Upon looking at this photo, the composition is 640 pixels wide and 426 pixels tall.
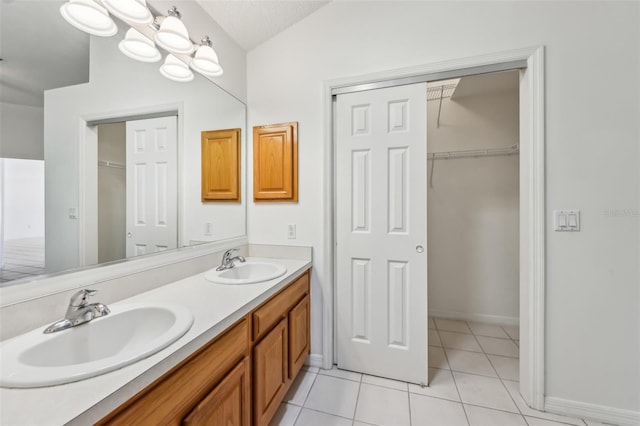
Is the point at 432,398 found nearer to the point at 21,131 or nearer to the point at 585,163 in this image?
the point at 585,163

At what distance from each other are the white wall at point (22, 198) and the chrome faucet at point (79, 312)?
291 mm

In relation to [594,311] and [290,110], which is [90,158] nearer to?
[290,110]

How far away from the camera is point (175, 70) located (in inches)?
55.9

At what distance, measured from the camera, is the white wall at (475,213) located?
2.49 meters

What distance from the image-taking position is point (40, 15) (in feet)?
2.96

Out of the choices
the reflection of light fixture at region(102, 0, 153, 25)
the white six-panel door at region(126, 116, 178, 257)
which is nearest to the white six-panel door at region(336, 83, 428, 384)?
the white six-panel door at region(126, 116, 178, 257)

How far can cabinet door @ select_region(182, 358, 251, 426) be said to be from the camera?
81 cm

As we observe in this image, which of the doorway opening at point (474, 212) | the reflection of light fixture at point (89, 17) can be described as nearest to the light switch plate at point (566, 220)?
the doorway opening at point (474, 212)

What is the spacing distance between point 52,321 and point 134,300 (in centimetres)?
25

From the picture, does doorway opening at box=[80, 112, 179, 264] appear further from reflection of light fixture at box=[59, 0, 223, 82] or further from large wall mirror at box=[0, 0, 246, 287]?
reflection of light fixture at box=[59, 0, 223, 82]

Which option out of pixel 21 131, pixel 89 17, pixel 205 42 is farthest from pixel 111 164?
pixel 205 42

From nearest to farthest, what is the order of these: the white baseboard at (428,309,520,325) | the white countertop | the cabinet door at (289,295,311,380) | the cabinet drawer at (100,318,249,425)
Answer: the white countertop → the cabinet drawer at (100,318,249,425) → the cabinet door at (289,295,311,380) → the white baseboard at (428,309,520,325)

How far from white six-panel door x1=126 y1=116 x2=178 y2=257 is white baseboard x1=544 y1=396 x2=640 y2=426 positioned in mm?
2382

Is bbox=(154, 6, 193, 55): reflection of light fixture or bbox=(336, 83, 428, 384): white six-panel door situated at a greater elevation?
bbox=(154, 6, 193, 55): reflection of light fixture
